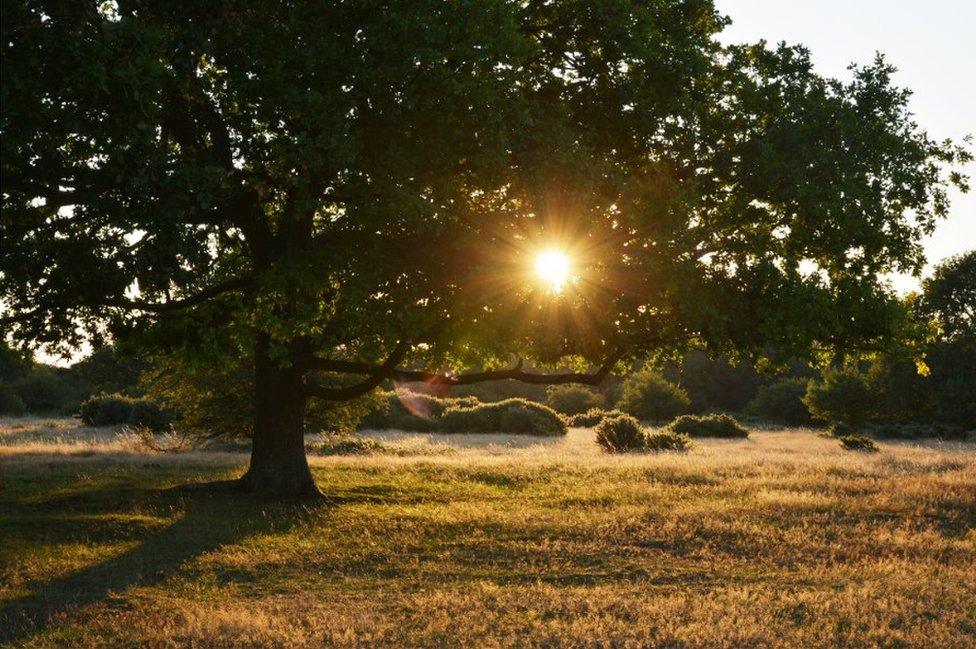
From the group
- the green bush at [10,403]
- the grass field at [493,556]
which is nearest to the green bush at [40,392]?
the green bush at [10,403]

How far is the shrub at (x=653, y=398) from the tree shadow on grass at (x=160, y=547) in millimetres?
48198

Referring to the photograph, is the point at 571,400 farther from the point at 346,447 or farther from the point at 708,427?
the point at 346,447

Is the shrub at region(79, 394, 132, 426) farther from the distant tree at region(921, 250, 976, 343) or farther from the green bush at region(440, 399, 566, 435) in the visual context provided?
the distant tree at region(921, 250, 976, 343)

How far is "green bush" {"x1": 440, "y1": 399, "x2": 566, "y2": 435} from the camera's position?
56.4 metres

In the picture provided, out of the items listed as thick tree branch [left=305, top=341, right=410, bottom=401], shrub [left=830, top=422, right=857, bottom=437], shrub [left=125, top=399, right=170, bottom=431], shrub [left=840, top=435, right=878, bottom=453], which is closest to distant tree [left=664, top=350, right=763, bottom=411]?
shrub [left=830, top=422, right=857, bottom=437]

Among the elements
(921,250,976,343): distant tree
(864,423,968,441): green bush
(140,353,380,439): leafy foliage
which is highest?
(921,250,976,343): distant tree

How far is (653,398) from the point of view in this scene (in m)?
68.2

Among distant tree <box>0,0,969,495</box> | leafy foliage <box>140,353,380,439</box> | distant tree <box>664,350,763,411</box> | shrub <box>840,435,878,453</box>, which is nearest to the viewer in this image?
distant tree <box>0,0,969,495</box>

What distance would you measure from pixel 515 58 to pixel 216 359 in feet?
28.6

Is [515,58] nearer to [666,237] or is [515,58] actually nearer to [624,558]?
[666,237]

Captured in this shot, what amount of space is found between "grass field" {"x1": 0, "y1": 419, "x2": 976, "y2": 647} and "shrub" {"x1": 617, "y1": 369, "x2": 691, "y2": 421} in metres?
37.7

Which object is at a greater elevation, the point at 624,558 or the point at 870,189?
the point at 870,189

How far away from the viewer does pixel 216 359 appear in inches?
787

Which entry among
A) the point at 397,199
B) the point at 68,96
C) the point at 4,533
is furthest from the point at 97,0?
the point at 4,533
